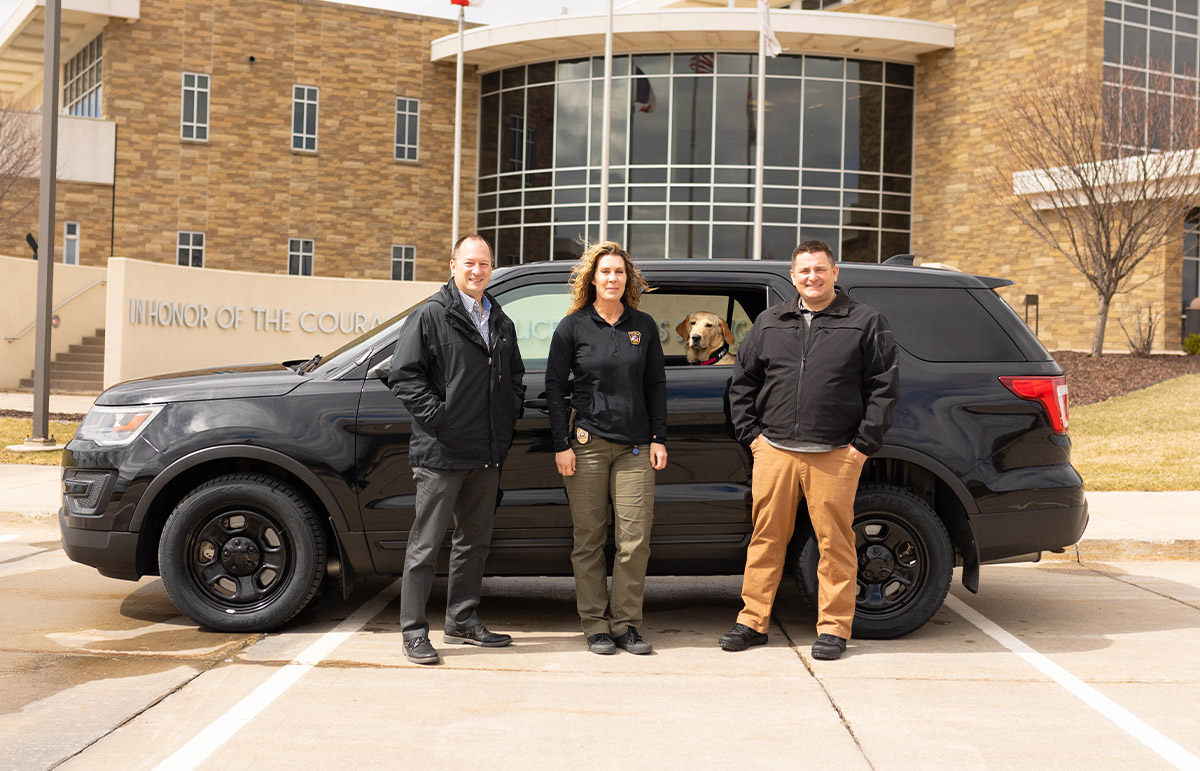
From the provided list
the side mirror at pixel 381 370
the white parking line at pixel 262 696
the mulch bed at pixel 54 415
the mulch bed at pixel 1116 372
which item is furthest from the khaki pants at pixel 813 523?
the mulch bed at pixel 1116 372

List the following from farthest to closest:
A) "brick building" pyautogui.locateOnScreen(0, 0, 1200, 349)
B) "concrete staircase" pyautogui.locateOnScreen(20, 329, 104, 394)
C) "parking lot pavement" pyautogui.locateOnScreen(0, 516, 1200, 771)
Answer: "brick building" pyautogui.locateOnScreen(0, 0, 1200, 349) → "concrete staircase" pyautogui.locateOnScreen(20, 329, 104, 394) → "parking lot pavement" pyautogui.locateOnScreen(0, 516, 1200, 771)

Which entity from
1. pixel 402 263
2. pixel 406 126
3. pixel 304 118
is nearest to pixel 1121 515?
pixel 402 263

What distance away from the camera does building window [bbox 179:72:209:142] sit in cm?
3167

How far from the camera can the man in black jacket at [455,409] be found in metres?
5.09

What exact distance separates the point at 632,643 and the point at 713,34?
90.0ft

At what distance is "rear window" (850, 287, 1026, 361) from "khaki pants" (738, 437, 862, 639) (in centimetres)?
90

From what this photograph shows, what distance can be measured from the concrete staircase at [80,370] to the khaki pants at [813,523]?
66.4ft

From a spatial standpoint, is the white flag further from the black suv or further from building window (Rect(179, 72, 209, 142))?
the black suv

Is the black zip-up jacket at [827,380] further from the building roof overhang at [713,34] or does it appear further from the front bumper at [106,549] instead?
the building roof overhang at [713,34]

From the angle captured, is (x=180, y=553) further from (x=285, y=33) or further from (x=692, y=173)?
(x=285, y=33)

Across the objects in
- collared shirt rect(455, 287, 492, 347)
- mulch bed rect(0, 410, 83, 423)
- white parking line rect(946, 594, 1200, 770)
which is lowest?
white parking line rect(946, 594, 1200, 770)

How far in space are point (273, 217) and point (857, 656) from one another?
30054 millimetres

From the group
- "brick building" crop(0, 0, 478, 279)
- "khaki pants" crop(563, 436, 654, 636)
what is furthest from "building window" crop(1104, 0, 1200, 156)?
"khaki pants" crop(563, 436, 654, 636)

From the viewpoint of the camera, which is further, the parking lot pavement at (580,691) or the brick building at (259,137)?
the brick building at (259,137)
